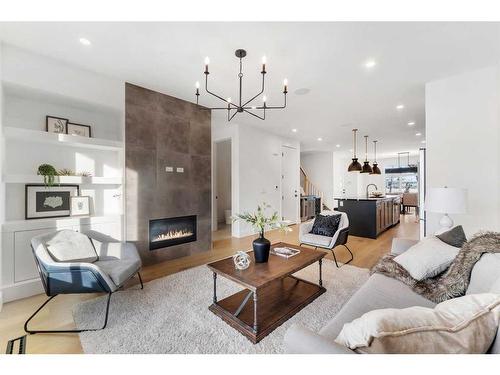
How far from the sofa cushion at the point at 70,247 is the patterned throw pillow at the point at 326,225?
3.06 meters

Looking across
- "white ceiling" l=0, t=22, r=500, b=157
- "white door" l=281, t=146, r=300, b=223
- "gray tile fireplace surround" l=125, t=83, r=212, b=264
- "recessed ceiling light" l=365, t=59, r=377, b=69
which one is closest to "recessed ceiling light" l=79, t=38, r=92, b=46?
"white ceiling" l=0, t=22, r=500, b=157

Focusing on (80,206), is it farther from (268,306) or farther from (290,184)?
(290,184)

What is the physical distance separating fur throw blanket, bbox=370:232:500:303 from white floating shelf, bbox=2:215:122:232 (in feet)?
11.5

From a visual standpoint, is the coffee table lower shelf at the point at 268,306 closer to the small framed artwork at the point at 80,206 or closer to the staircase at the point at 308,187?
the small framed artwork at the point at 80,206

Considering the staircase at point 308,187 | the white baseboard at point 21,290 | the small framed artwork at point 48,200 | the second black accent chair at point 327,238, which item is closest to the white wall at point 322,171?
the staircase at point 308,187

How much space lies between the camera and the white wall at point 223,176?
6965mm

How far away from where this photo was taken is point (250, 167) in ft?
17.8

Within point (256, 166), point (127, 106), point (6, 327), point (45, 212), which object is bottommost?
point (6, 327)

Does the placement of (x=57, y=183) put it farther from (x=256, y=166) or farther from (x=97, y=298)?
(x=256, y=166)

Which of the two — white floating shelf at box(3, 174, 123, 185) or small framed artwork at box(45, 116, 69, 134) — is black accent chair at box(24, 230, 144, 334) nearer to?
white floating shelf at box(3, 174, 123, 185)

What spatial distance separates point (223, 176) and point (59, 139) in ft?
15.2

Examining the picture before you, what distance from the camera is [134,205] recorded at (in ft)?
10.8
